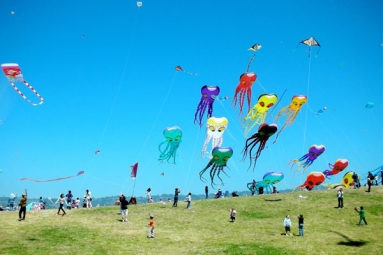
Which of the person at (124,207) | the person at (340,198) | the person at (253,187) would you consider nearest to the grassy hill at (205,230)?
the person at (124,207)

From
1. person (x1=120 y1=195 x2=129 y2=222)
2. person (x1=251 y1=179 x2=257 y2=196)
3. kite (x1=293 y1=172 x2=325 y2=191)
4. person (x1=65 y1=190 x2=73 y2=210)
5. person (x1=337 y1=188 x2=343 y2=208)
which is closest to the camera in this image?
person (x1=120 y1=195 x2=129 y2=222)

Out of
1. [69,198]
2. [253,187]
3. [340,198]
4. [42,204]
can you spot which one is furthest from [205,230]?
[42,204]

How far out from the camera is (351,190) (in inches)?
1601

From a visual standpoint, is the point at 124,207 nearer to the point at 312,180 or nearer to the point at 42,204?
the point at 42,204

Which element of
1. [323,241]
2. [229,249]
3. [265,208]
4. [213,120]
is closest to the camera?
[229,249]

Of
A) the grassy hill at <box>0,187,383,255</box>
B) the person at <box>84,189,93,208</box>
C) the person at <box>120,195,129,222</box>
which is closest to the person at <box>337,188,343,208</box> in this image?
the grassy hill at <box>0,187,383,255</box>

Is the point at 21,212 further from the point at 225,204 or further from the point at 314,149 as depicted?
the point at 314,149

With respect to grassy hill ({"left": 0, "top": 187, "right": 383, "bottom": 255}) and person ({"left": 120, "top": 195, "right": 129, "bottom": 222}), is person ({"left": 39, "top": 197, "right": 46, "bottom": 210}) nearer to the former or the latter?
grassy hill ({"left": 0, "top": 187, "right": 383, "bottom": 255})

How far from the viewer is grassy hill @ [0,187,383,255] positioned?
2286cm

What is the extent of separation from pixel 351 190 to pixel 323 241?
18.2 m

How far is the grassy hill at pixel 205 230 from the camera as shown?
22.9m

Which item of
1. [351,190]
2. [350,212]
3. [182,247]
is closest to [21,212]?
[182,247]

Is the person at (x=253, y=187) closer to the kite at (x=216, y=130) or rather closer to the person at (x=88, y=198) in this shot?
the kite at (x=216, y=130)

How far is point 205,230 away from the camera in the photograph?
28047 millimetres
